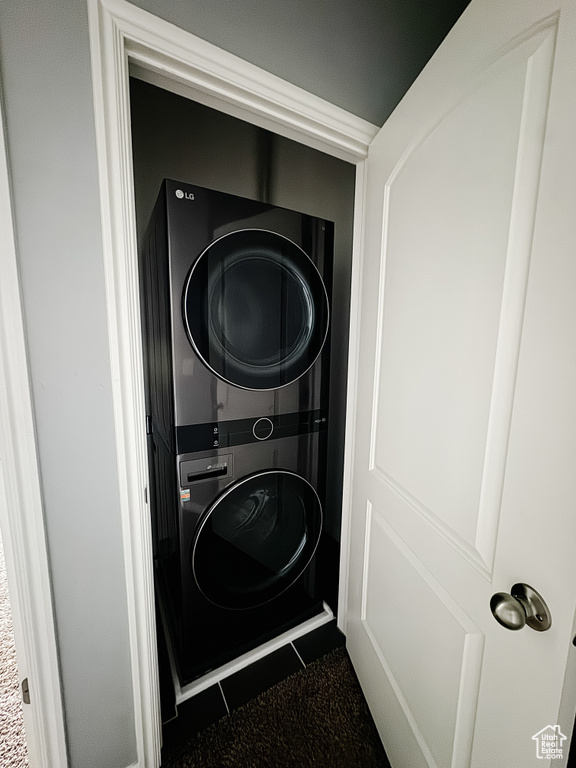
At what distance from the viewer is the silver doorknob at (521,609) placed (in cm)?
53

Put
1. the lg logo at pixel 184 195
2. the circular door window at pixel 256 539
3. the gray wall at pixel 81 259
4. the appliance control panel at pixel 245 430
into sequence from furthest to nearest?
the circular door window at pixel 256 539 → the appliance control panel at pixel 245 430 → the lg logo at pixel 184 195 → the gray wall at pixel 81 259

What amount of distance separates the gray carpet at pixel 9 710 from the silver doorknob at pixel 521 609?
152cm

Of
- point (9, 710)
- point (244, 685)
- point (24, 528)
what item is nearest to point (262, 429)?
point (24, 528)

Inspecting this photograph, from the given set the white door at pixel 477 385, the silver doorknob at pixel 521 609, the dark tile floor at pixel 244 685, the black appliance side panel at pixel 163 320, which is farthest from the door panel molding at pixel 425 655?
the black appliance side panel at pixel 163 320

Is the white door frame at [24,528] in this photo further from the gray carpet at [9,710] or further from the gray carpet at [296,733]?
the gray carpet at [296,733]

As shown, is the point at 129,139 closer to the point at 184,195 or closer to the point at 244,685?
the point at 184,195

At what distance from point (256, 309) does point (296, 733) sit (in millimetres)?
1475

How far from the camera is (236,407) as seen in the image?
3.50ft

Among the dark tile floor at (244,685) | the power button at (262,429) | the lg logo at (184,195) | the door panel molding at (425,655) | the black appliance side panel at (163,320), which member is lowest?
the dark tile floor at (244,685)

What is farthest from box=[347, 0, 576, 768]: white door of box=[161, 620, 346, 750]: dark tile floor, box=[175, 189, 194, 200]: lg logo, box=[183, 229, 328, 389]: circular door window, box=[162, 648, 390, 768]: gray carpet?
box=[175, 189, 194, 200]: lg logo

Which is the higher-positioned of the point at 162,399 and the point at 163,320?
the point at 163,320

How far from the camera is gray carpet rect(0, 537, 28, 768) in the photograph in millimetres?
1012

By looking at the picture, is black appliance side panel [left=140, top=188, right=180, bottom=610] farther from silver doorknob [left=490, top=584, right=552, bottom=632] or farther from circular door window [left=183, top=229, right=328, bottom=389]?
silver doorknob [left=490, top=584, right=552, bottom=632]

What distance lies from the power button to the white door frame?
0.62 metres
